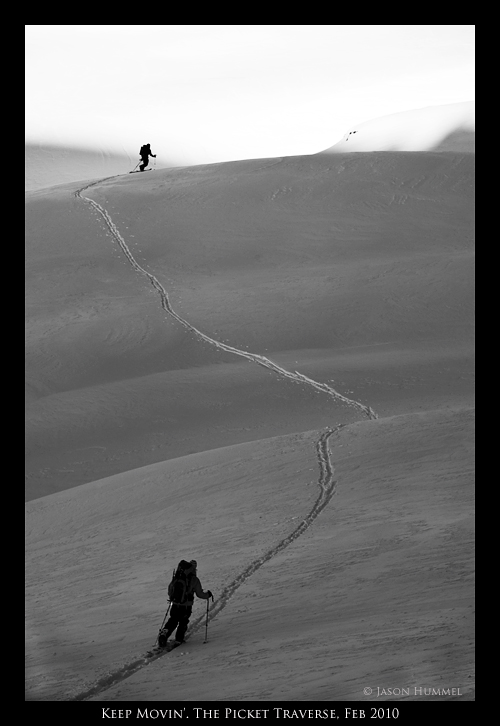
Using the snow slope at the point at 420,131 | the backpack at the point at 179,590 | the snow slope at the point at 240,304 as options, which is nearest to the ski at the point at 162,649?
the backpack at the point at 179,590

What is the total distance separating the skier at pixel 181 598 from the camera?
6645 millimetres

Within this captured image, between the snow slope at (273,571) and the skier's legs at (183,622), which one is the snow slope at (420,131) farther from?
the skier's legs at (183,622)

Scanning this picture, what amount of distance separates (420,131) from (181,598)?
148 ft

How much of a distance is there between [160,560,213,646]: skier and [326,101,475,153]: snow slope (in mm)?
39021

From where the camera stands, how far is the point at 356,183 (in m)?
23.7

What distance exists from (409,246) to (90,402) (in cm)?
794

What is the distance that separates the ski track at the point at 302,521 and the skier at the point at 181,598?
0.16m

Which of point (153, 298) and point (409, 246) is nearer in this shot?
point (153, 298)

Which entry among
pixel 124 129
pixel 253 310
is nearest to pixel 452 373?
pixel 253 310

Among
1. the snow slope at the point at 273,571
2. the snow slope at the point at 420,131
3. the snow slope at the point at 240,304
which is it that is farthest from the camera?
the snow slope at the point at 420,131

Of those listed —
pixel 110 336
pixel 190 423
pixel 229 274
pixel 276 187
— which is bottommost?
pixel 190 423

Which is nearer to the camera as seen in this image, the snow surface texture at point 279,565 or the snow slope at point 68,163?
the snow surface texture at point 279,565

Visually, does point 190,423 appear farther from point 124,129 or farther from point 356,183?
point 124,129
